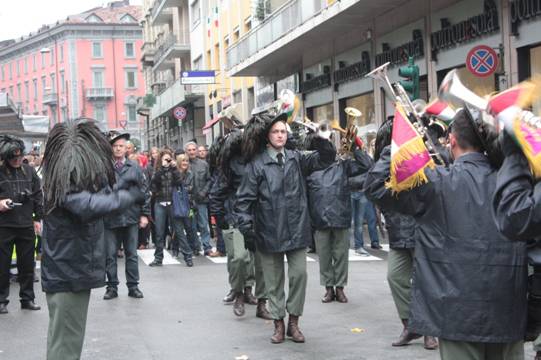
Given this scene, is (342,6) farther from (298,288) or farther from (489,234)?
(489,234)

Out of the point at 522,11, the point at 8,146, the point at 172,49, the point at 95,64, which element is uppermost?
the point at 95,64

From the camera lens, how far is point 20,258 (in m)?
9.45

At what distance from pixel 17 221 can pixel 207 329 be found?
2.66 m

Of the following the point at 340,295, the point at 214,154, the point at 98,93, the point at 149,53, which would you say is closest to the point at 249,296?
the point at 340,295

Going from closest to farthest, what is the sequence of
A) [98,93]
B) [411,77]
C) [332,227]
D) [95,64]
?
[411,77]
[332,227]
[95,64]
[98,93]

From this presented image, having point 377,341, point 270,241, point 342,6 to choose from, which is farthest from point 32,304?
point 342,6

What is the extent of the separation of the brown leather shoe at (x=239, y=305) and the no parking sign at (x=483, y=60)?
277 inches

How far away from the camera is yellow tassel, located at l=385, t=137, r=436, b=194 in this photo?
13.2ft

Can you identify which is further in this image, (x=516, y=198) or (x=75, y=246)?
(x=75, y=246)

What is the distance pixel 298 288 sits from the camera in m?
7.43

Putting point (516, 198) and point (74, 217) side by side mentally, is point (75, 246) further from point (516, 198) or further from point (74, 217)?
point (516, 198)

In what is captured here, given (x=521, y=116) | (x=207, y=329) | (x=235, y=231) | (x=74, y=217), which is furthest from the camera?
(x=235, y=231)

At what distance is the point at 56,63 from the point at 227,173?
96326 mm

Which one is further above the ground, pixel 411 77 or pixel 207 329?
pixel 411 77
